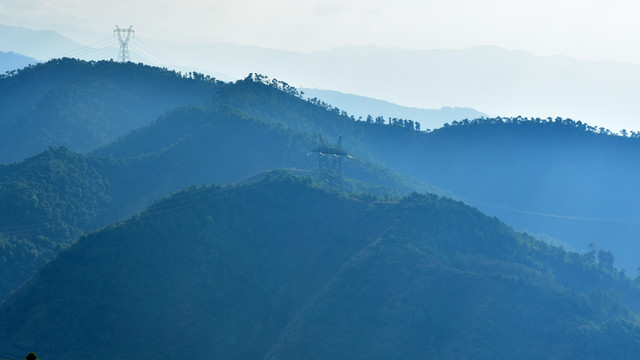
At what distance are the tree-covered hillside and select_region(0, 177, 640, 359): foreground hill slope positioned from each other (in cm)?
6646

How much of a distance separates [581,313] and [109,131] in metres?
102

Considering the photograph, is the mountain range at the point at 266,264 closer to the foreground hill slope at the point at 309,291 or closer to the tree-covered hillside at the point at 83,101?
the foreground hill slope at the point at 309,291

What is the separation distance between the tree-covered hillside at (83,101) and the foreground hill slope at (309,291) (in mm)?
66455

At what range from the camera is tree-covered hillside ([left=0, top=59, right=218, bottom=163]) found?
145 metres

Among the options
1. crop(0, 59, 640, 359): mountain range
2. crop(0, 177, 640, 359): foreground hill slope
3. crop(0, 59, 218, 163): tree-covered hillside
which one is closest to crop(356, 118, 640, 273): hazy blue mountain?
crop(0, 59, 640, 359): mountain range

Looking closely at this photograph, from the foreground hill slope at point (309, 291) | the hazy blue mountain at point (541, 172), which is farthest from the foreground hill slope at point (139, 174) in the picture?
the hazy blue mountain at point (541, 172)

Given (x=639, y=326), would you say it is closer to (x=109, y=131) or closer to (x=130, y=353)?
(x=130, y=353)

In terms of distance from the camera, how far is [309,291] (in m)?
78.4

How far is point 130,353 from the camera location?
70688 mm

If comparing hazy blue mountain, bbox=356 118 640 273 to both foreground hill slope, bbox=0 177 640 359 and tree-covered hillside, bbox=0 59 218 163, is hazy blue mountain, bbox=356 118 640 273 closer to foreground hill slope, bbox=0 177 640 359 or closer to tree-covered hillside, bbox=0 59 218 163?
tree-covered hillside, bbox=0 59 218 163

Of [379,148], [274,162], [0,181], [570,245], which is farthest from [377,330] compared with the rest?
[379,148]

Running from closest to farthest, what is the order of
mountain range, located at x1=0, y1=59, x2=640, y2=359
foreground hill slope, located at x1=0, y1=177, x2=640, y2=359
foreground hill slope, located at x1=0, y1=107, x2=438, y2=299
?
foreground hill slope, located at x1=0, y1=177, x2=640, y2=359 → mountain range, located at x1=0, y1=59, x2=640, y2=359 → foreground hill slope, located at x1=0, y1=107, x2=438, y2=299

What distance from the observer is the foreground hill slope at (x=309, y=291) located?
227 ft

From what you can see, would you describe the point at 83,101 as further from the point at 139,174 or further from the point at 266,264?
the point at 266,264
